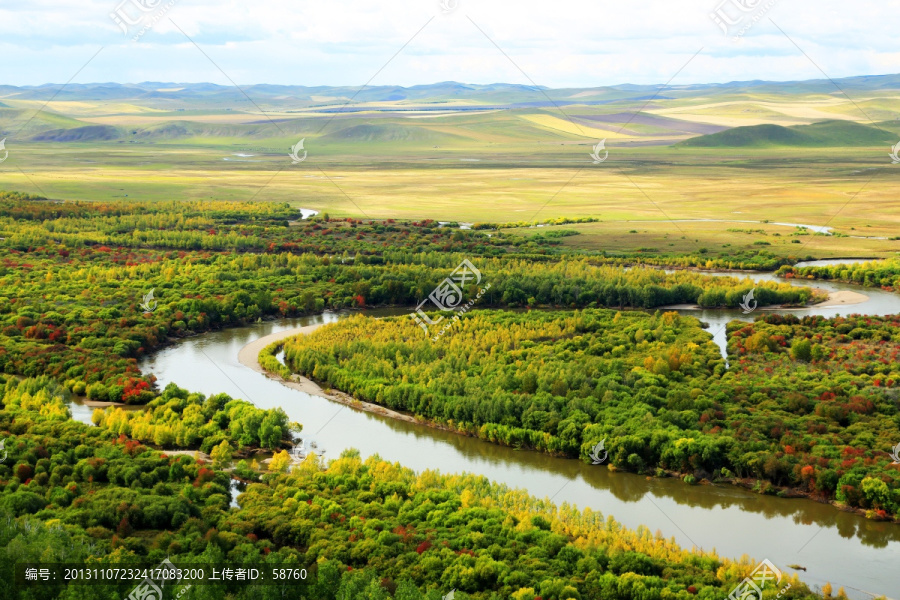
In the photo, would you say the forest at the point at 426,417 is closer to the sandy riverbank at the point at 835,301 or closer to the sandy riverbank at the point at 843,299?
the sandy riverbank at the point at 835,301

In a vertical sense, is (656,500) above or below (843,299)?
below

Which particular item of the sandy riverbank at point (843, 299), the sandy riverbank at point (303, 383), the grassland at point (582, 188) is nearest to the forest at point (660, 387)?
the sandy riverbank at point (303, 383)

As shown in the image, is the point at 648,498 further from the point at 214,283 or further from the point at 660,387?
the point at 214,283

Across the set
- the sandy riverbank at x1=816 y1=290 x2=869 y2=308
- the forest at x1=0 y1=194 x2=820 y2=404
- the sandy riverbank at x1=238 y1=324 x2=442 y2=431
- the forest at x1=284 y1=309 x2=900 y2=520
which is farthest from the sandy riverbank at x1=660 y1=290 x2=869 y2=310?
the sandy riverbank at x1=238 y1=324 x2=442 y2=431

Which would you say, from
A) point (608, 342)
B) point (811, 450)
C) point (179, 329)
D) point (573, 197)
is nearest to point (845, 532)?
point (811, 450)

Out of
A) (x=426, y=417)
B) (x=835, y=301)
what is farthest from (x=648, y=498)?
(x=835, y=301)

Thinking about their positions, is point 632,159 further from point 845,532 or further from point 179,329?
point 845,532
